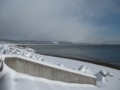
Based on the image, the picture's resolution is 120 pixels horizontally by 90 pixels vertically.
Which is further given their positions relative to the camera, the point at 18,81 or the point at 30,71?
the point at 30,71

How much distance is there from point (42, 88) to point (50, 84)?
189 mm

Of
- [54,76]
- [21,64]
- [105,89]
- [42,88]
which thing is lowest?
[105,89]

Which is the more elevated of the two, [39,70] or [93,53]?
[39,70]

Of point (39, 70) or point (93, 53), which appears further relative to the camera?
point (93, 53)

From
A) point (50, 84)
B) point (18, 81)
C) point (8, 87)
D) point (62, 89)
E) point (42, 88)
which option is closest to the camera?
point (8, 87)

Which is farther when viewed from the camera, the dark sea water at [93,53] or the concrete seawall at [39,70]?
the dark sea water at [93,53]

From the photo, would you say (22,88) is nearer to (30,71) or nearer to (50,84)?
(50,84)

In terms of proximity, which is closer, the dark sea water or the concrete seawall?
the concrete seawall

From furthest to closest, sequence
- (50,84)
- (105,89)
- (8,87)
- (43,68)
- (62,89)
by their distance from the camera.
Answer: (105,89)
(43,68)
(62,89)
(50,84)
(8,87)

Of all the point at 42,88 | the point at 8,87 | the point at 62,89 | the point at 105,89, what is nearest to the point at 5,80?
the point at 8,87

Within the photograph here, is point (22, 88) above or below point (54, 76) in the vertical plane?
above

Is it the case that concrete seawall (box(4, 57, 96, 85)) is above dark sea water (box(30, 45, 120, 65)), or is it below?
above

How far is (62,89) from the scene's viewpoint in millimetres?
2562

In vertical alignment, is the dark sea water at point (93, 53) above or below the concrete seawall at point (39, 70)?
below
